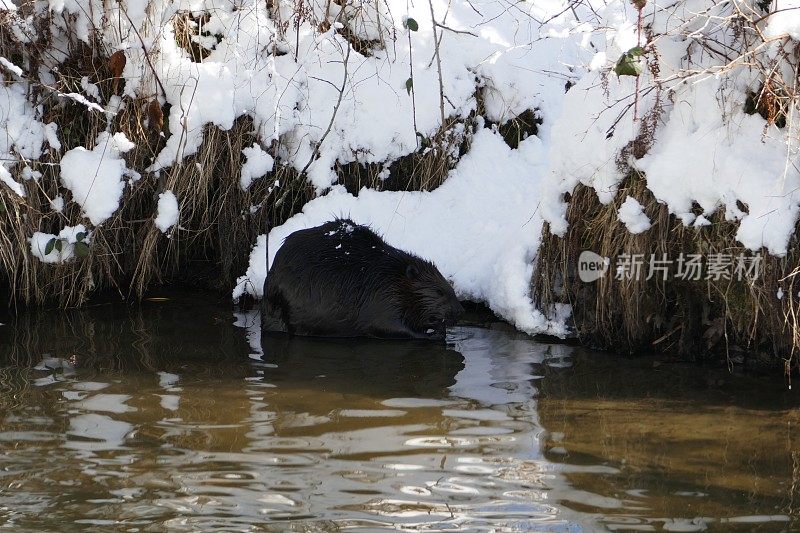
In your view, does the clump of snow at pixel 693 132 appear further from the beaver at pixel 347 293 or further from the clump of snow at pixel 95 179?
the clump of snow at pixel 95 179

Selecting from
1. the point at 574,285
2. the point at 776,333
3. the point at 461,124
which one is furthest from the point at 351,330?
the point at 776,333

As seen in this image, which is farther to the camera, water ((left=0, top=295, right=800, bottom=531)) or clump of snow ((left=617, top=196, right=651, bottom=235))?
clump of snow ((left=617, top=196, right=651, bottom=235))

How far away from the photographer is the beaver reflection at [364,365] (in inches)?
169

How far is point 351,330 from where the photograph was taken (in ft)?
17.3

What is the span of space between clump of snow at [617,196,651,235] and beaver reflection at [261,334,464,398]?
1.03 m

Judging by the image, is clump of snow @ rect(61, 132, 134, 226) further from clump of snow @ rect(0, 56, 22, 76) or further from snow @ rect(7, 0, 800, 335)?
clump of snow @ rect(0, 56, 22, 76)

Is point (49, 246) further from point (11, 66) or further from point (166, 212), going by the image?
point (11, 66)

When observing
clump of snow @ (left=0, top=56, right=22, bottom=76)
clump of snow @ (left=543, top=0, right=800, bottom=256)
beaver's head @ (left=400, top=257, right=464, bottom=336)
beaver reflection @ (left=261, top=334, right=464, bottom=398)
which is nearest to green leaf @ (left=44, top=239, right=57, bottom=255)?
clump of snow @ (left=0, top=56, right=22, bottom=76)

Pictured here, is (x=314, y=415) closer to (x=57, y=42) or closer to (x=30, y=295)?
(x=30, y=295)

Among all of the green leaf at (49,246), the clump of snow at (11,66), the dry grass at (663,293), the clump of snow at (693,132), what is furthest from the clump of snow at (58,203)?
the clump of snow at (693,132)

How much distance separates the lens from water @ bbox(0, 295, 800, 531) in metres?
2.93

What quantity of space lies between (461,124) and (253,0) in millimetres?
1484

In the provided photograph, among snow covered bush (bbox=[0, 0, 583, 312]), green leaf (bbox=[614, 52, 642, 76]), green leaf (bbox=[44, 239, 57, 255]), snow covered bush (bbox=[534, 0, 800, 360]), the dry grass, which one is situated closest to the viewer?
green leaf (bbox=[614, 52, 642, 76])

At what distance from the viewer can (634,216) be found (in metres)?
4.44
